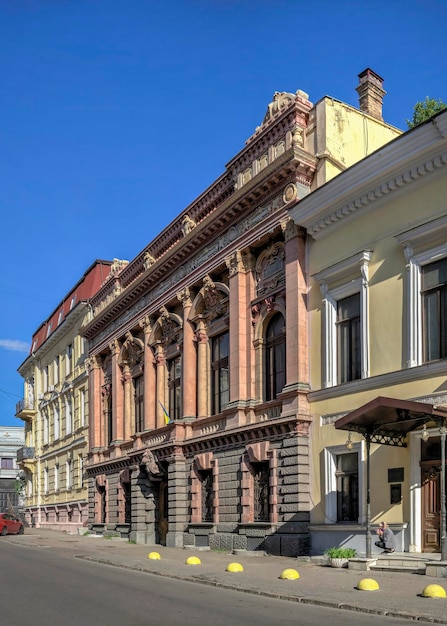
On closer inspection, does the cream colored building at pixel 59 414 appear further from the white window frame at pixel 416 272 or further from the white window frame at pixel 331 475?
the white window frame at pixel 416 272

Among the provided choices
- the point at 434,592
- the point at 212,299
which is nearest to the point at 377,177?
the point at 212,299

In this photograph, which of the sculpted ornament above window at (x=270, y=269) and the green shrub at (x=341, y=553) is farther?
the sculpted ornament above window at (x=270, y=269)

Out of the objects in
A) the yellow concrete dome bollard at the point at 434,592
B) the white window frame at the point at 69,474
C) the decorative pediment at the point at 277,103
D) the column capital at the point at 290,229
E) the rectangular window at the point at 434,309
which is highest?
the decorative pediment at the point at 277,103

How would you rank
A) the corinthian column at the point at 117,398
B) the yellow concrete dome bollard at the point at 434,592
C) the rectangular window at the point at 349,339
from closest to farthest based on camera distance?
the yellow concrete dome bollard at the point at 434,592 < the rectangular window at the point at 349,339 < the corinthian column at the point at 117,398

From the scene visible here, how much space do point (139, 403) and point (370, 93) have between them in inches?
733

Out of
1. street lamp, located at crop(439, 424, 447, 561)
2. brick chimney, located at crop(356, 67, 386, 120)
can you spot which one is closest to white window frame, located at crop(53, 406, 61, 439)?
brick chimney, located at crop(356, 67, 386, 120)

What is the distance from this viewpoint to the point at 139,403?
124ft

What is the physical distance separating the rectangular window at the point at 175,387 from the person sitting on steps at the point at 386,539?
47.6 feet

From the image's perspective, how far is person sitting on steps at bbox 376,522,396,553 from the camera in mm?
18844

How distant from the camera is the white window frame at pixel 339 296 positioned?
2125 cm

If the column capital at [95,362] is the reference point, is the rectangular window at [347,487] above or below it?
below

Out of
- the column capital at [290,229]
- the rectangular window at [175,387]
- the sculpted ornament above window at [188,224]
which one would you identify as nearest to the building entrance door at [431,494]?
the column capital at [290,229]

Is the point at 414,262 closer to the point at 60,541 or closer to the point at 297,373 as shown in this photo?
the point at 297,373

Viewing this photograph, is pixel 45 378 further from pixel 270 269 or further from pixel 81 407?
pixel 270 269
